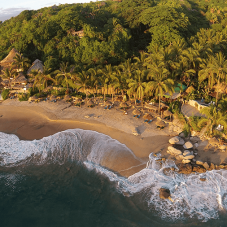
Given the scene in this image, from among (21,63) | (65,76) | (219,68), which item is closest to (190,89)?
(219,68)

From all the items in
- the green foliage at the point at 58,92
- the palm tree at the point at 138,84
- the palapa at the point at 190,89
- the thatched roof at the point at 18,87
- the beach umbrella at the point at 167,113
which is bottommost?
the beach umbrella at the point at 167,113

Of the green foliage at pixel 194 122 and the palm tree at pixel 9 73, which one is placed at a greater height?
the palm tree at pixel 9 73

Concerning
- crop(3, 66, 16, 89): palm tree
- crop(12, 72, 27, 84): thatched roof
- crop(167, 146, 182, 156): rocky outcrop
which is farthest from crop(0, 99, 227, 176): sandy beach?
crop(3, 66, 16, 89): palm tree

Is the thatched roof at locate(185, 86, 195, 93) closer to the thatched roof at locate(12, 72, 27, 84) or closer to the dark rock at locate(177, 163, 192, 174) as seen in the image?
the dark rock at locate(177, 163, 192, 174)

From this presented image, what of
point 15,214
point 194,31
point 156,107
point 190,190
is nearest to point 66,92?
point 156,107

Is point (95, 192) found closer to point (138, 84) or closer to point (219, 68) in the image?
point (138, 84)

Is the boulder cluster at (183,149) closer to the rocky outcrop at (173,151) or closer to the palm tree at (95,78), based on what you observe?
the rocky outcrop at (173,151)

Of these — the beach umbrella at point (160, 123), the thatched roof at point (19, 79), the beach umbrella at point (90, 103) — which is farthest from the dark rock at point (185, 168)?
the thatched roof at point (19, 79)

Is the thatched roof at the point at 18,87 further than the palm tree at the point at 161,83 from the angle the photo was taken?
Yes

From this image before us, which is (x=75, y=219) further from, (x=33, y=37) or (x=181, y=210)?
(x=33, y=37)
